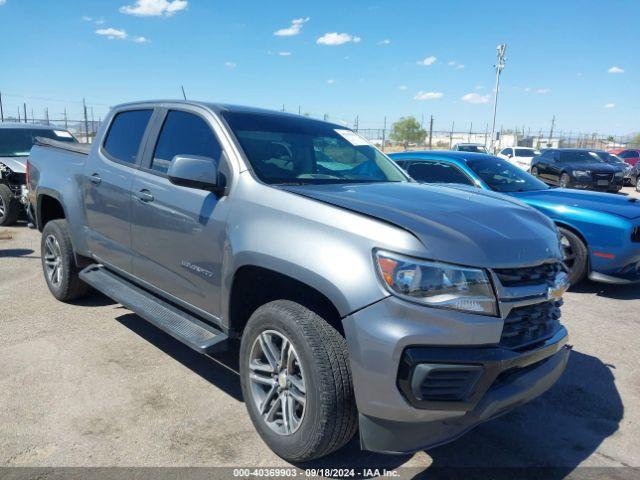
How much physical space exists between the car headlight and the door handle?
6.43 feet

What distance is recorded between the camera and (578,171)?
53.8 ft

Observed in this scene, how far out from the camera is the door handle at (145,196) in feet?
11.6

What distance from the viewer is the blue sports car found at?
5648mm

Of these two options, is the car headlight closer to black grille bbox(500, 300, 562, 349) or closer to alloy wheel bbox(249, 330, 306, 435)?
black grille bbox(500, 300, 562, 349)

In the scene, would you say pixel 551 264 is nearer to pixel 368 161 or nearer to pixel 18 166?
pixel 368 161

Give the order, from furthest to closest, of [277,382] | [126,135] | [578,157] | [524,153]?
1. [524,153]
2. [578,157]
3. [126,135]
4. [277,382]

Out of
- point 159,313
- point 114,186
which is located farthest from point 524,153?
point 159,313

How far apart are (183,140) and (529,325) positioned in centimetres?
251

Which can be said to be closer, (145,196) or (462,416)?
(462,416)

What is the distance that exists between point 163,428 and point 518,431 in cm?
212

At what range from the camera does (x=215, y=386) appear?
355 centimetres

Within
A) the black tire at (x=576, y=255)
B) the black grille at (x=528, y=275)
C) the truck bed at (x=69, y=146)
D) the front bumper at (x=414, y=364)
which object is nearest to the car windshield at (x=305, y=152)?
the front bumper at (x=414, y=364)

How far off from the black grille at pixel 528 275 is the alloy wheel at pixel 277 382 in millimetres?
1039

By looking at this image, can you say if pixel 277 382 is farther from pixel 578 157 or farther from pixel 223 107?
pixel 578 157
